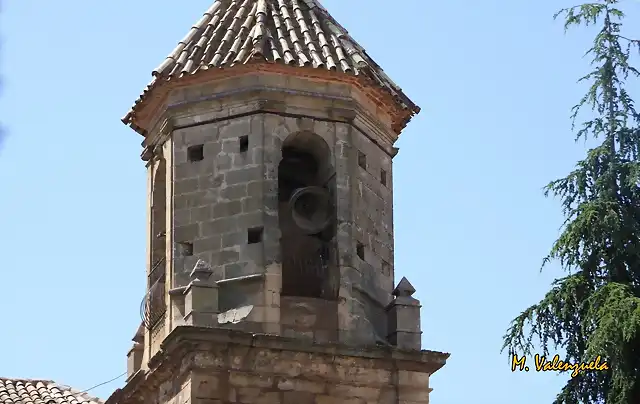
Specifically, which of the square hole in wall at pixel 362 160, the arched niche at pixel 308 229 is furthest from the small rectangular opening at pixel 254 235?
the square hole in wall at pixel 362 160

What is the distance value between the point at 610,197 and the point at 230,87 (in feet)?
15.3

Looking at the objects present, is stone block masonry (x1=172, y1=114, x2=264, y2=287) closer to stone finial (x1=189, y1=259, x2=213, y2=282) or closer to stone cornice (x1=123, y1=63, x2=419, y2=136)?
stone finial (x1=189, y1=259, x2=213, y2=282)

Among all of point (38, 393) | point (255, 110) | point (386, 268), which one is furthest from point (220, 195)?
point (38, 393)

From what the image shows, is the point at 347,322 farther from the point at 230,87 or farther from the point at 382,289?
the point at 230,87

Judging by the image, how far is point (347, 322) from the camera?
51.8 feet

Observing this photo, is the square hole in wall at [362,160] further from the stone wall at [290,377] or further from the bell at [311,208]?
the stone wall at [290,377]

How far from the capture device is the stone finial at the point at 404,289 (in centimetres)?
1628

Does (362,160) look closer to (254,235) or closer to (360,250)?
(360,250)

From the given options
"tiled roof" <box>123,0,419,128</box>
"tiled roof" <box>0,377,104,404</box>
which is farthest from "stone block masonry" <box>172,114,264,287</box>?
"tiled roof" <box>0,377,104,404</box>

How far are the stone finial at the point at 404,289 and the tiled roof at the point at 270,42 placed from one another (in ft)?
7.23

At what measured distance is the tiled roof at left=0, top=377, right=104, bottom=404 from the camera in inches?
826

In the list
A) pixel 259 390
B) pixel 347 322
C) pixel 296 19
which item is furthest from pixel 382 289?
pixel 296 19

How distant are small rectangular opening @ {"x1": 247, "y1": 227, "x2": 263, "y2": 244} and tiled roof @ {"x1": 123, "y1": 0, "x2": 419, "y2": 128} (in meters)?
1.87

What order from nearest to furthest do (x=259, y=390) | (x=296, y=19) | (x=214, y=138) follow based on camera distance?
1. (x=259, y=390)
2. (x=214, y=138)
3. (x=296, y=19)
